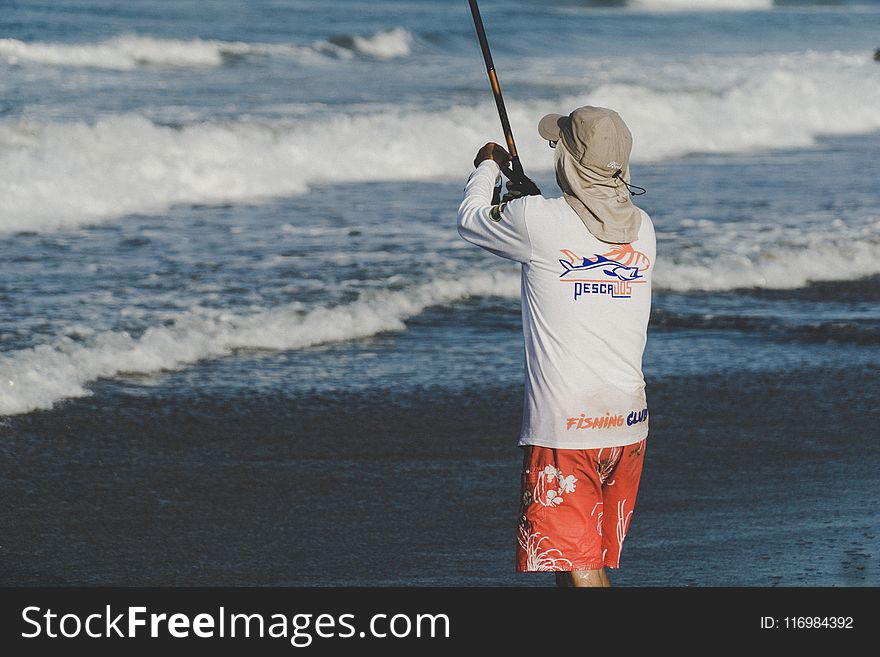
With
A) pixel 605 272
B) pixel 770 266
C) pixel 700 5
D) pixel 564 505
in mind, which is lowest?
pixel 564 505

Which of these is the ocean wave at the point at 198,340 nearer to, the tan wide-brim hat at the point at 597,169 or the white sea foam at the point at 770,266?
the white sea foam at the point at 770,266

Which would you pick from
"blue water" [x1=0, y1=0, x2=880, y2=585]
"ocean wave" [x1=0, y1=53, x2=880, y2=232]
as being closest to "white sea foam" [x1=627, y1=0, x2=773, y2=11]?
"ocean wave" [x1=0, y1=53, x2=880, y2=232]

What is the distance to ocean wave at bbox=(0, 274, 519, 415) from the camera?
21.6ft

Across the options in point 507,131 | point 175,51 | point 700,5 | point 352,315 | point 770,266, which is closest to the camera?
point 507,131

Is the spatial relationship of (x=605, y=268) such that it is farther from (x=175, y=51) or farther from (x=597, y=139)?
(x=175, y=51)

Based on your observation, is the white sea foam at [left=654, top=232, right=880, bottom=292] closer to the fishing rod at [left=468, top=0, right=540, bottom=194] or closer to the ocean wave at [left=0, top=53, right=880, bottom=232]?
the fishing rod at [left=468, top=0, right=540, bottom=194]

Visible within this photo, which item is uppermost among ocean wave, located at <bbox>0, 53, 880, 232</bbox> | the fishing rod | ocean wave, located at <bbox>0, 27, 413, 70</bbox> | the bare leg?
ocean wave, located at <bbox>0, 27, 413, 70</bbox>

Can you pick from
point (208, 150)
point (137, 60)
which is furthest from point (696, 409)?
point (137, 60)

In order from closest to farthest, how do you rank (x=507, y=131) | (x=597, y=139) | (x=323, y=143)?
(x=597, y=139)
(x=507, y=131)
(x=323, y=143)

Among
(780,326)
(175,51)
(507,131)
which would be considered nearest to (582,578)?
(507,131)

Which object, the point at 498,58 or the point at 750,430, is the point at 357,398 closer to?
the point at 750,430

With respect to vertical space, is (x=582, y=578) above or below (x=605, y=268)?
below

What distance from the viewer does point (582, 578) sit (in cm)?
360

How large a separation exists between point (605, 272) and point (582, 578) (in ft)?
2.66
